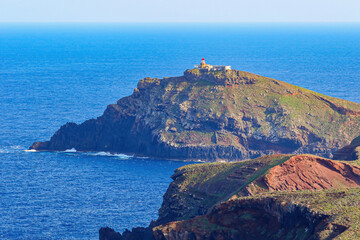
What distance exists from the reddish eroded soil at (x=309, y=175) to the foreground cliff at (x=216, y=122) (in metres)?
59.7

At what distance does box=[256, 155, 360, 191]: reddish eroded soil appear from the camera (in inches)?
3533

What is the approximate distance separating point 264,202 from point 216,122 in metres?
90.3

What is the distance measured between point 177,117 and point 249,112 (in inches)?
682

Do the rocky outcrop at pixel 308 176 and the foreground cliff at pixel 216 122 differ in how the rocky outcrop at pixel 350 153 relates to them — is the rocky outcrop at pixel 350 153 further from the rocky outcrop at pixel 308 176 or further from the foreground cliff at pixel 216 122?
the foreground cliff at pixel 216 122

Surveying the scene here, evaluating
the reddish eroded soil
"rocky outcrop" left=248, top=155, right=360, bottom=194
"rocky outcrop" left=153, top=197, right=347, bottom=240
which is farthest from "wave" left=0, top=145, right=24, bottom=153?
"rocky outcrop" left=153, top=197, right=347, bottom=240

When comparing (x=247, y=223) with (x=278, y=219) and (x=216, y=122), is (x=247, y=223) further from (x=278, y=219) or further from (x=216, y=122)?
(x=216, y=122)

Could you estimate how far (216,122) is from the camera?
16500cm

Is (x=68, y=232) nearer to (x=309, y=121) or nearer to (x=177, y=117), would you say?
(x=177, y=117)

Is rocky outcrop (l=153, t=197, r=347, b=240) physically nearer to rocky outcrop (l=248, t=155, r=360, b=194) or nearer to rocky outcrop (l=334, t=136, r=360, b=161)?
rocky outcrop (l=248, t=155, r=360, b=194)

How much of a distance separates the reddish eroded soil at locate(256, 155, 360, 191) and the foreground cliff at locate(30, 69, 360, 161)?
59709 mm

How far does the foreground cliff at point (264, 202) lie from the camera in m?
68.8

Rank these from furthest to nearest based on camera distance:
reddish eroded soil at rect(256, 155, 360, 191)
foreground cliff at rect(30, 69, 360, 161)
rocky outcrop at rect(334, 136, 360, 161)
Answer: foreground cliff at rect(30, 69, 360, 161) < rocky outcrop at rect(334, 136, 360, 161) < reddish eroded soil at rect(256, 155, 360, 191)

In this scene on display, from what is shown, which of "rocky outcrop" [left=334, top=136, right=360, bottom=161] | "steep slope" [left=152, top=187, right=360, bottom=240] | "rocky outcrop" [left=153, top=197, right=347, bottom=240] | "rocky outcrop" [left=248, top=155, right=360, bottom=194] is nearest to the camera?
"steep slope" [left=152, top=187, right=360, bottom=240]

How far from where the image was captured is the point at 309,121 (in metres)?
166
